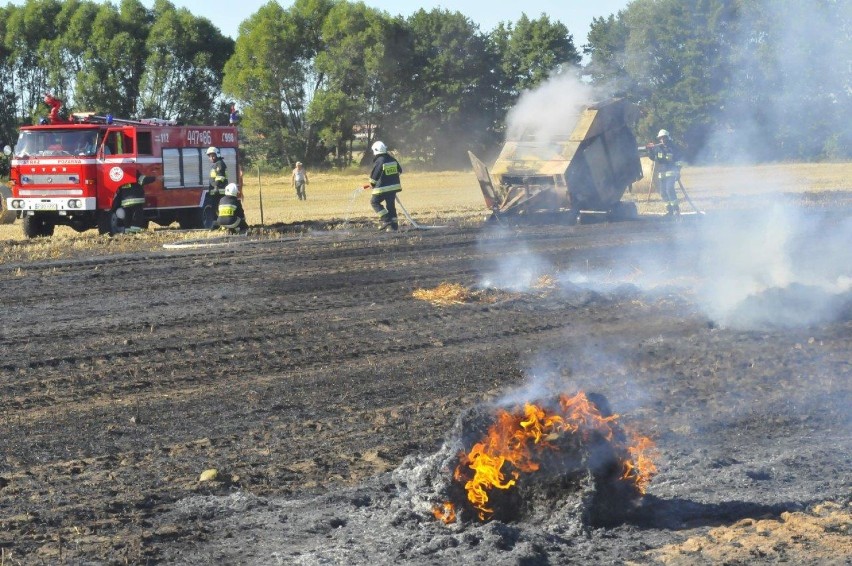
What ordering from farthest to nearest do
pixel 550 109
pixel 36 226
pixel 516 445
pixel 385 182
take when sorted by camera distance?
pixel 550 109 → pixel 36 226 → pixel 385 182 → pixel 516 445

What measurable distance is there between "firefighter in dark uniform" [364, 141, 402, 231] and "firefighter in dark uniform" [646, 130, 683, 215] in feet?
19.6

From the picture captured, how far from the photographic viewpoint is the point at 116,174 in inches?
829

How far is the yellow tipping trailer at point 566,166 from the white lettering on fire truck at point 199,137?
5916 mm

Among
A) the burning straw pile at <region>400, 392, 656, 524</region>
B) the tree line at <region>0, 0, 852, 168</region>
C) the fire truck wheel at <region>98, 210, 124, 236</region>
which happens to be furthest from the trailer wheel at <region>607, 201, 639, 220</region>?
the tree line at <region>0, 0, 852, 168</region>

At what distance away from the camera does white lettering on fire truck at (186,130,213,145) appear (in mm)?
22734

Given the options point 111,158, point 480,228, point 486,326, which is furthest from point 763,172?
point 486,326

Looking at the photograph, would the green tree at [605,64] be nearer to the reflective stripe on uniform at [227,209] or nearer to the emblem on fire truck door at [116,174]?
the reflective stripe on uniform at [227,209]

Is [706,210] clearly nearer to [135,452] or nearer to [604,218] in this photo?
[604,218]

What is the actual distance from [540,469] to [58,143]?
59.3 ft

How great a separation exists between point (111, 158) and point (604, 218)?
34.3 feet

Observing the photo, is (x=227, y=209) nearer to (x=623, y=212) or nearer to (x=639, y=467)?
(x=623, y=212)

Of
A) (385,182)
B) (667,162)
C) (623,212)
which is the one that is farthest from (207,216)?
(667,162)

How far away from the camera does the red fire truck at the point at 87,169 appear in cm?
2097

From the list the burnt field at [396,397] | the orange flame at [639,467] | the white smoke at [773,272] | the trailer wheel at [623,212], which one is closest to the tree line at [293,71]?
the trailer wheel at [623,212]
